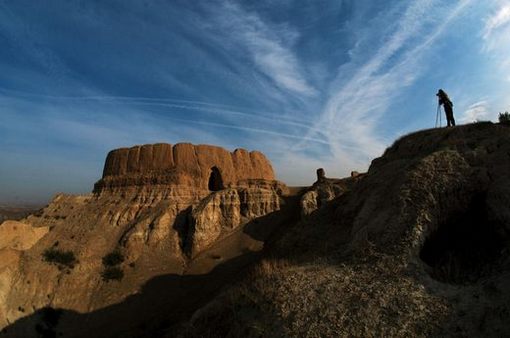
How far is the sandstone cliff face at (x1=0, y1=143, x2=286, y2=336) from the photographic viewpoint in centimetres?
2514

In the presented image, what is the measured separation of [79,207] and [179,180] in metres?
10.1

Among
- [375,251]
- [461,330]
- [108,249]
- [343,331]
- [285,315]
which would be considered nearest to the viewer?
[461,330]

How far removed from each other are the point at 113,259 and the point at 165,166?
11.4m

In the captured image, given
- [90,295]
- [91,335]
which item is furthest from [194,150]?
[91,335]

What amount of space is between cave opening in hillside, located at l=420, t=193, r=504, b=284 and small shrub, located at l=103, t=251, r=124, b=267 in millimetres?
25962

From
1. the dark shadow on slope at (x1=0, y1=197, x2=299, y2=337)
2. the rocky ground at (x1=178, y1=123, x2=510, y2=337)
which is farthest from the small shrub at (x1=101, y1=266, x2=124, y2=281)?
the rocky ground at (x1=178, y1=123, x2=510, y2=337)

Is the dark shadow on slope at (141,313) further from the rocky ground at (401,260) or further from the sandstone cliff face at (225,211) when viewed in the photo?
the sandstone cliff face at (225,211)

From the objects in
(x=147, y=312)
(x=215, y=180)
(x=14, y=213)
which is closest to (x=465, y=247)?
(x=147, y=312)

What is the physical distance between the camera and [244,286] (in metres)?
8.99

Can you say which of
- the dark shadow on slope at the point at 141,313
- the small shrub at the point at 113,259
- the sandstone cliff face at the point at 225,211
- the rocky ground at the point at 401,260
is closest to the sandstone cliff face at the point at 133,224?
the sandstone cliff face at the point at 225,211

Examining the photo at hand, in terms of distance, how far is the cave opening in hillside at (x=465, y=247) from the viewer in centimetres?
765

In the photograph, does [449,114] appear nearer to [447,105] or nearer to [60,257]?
[447,105]

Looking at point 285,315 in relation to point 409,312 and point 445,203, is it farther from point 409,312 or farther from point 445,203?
point 445,203

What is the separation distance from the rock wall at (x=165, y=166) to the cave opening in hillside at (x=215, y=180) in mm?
465
